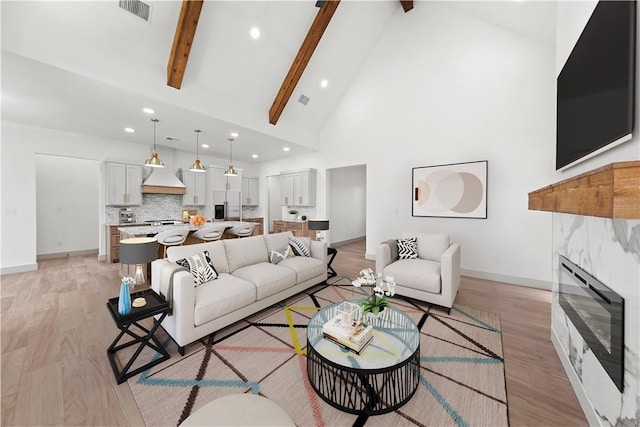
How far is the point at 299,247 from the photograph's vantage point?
3730mm

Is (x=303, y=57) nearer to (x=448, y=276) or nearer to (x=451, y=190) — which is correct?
(x=451, y=190)

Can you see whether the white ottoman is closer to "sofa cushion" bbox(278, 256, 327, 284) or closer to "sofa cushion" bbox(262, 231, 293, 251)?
"sofa cushion" bbox(278, 256, 327, 284)

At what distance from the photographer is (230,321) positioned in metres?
2.40

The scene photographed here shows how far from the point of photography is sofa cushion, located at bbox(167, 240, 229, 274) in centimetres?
265

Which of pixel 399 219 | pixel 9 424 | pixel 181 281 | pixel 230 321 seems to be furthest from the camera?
pixel 399 219

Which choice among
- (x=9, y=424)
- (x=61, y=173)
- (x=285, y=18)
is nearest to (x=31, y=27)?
(x=285, y=18)

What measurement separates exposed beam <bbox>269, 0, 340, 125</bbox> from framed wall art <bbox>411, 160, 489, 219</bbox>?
3015 mm

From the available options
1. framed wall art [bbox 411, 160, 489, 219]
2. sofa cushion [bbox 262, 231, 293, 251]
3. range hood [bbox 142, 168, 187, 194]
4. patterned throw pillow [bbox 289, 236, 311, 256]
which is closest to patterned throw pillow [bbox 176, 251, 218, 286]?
sofa cushion [bbox 262, 231, 293, 251]

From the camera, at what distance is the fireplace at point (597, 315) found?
118 centimetres

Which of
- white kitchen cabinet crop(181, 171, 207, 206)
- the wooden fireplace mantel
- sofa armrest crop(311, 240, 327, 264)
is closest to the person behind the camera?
the wooden fireplace mantel

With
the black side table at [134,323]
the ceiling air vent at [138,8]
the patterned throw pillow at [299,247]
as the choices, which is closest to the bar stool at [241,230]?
the patterned throw pillow at [299,247]

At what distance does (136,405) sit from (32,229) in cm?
548

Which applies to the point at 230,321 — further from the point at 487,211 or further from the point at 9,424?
the point at 487,211

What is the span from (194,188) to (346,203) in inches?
182
